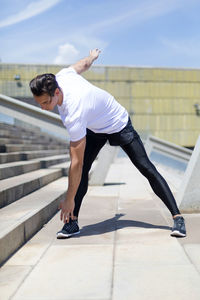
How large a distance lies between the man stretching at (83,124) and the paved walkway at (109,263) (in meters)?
0.25

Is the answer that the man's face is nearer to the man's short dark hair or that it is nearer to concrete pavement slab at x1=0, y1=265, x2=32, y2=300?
the man's short dark hair

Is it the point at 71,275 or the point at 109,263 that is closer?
the point at 71,275

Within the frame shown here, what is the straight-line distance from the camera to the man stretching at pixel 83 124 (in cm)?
275

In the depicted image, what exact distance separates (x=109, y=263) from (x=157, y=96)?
105 feet

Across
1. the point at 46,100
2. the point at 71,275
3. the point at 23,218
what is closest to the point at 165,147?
the point at 23,218

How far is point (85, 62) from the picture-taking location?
3393 millimetres

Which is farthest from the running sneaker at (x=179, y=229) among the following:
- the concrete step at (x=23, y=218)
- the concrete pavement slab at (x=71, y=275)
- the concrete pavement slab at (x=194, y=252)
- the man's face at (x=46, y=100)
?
the man's face at (x=46, y=100)

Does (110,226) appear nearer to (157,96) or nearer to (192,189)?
(192,189)

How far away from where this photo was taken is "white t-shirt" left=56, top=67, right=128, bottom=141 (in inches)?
108

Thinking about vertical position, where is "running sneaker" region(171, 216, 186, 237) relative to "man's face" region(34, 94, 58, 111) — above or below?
below

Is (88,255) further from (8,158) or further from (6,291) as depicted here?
(8,158)

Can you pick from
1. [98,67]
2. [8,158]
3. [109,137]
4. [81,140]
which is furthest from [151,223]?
[98,67]

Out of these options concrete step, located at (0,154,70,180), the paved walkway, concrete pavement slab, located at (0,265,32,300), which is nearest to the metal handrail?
concrete step, located at (0,154,70,180)

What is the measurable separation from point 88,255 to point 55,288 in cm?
68
